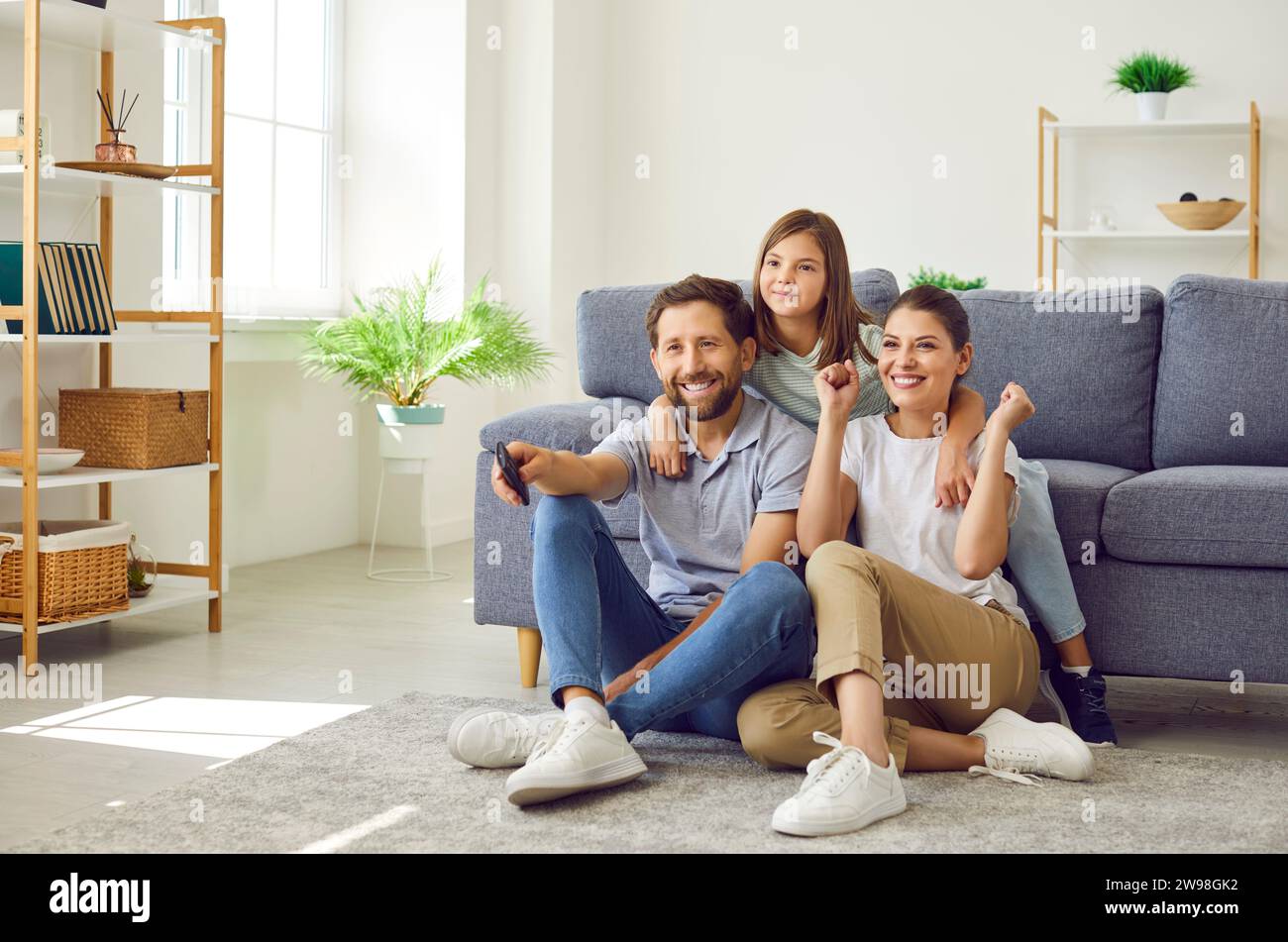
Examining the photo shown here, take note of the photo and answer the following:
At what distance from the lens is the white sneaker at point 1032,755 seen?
2072 millimetres

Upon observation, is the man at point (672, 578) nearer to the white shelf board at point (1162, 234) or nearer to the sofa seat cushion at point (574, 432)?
the sofa seat cushion at point (574, 432)

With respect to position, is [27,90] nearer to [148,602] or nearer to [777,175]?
[148,602]

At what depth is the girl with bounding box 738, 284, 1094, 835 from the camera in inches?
75.9

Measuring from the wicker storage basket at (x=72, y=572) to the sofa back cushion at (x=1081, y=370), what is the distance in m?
1.84

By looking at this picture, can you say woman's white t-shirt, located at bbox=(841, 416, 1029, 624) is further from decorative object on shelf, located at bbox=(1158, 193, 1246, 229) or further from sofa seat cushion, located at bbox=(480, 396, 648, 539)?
decorative object on shelf, located at bbox=(1158, 193, 1246, 229)

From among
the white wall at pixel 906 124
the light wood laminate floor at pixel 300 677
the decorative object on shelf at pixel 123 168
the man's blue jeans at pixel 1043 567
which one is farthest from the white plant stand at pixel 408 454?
the man's blue jeans at pixel 1043 567

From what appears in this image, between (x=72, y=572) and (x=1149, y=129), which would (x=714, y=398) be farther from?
(x=1149, y=129)

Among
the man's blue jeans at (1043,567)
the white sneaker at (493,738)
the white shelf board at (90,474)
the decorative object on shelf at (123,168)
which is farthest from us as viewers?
the decorative object on shelf at (123,168)

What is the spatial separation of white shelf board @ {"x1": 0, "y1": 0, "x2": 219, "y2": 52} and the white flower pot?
9.89ft

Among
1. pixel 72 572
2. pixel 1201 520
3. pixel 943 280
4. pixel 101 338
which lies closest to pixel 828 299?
pixel 1201 520

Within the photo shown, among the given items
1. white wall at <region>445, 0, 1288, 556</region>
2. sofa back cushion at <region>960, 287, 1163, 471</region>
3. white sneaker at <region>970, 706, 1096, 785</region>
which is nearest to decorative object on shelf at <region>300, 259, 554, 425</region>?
white wall at <region>445, 0, 1288, 556</region>

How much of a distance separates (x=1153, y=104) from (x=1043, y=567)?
295 centimetres

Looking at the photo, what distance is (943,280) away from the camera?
16.0 ft
